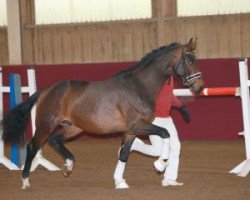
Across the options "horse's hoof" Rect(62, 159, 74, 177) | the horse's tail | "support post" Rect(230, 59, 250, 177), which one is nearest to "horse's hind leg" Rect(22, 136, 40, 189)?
the horse's tail

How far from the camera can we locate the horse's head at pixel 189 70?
7.53m

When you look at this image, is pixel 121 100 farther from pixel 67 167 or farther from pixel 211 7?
pixel 211 7

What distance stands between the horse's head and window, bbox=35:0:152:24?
33.1ft

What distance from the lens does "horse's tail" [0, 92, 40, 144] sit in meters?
8.23

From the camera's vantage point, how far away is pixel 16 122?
824 cm

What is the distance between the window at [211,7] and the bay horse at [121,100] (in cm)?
959

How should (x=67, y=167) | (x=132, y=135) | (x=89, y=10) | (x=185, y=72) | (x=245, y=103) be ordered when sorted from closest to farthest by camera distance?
(x=185, y=72)
(x=132, y=135)
(x=67, y=167)
(x=245, y=103)
(x=89, y=10)

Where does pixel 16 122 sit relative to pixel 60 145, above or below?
above

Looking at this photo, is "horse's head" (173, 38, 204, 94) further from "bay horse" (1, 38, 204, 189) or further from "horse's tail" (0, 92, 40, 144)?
"horse's tail" (0, 92, 40, 144)

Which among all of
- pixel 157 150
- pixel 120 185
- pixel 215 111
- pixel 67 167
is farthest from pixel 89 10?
pixel 120 185

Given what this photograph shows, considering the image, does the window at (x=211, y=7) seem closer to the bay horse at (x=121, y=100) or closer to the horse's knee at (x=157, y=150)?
the bay horse at (x=121, y=100)

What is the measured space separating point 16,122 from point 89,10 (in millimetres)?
10371

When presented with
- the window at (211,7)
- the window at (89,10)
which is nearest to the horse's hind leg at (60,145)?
the window at (211,7)

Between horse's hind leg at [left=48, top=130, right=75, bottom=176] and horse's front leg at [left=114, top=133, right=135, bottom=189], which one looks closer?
horse's front leg at [left=114, top=133, right=135, bottom=189]
